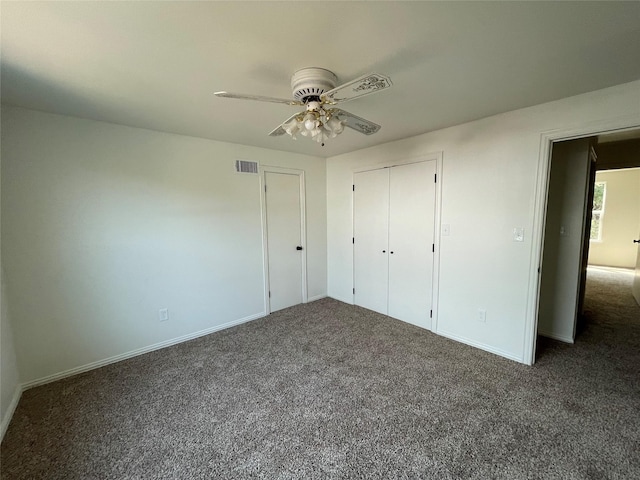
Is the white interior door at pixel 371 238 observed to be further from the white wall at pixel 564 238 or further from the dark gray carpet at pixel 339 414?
the white wall at pixel 564 238

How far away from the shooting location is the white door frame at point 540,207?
6.66 feet

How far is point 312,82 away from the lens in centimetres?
157

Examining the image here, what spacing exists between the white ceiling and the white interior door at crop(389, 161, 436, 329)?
3.35 ft

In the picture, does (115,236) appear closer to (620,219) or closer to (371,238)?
(371,238)

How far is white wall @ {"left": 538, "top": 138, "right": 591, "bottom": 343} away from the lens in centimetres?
272

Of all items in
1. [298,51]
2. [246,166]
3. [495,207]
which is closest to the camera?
[298,51]

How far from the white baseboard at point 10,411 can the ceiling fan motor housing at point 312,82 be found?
9.66ft

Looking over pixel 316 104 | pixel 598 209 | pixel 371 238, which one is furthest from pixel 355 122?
pixel 598 209

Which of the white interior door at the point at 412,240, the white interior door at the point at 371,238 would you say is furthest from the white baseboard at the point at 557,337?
the white interior door at the point at 371,238

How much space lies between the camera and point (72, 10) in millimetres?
1132

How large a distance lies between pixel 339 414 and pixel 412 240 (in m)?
2.11

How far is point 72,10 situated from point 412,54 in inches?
64.0

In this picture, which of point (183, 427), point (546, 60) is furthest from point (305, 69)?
point (183, 427)

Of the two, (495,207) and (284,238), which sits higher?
(495,207)
